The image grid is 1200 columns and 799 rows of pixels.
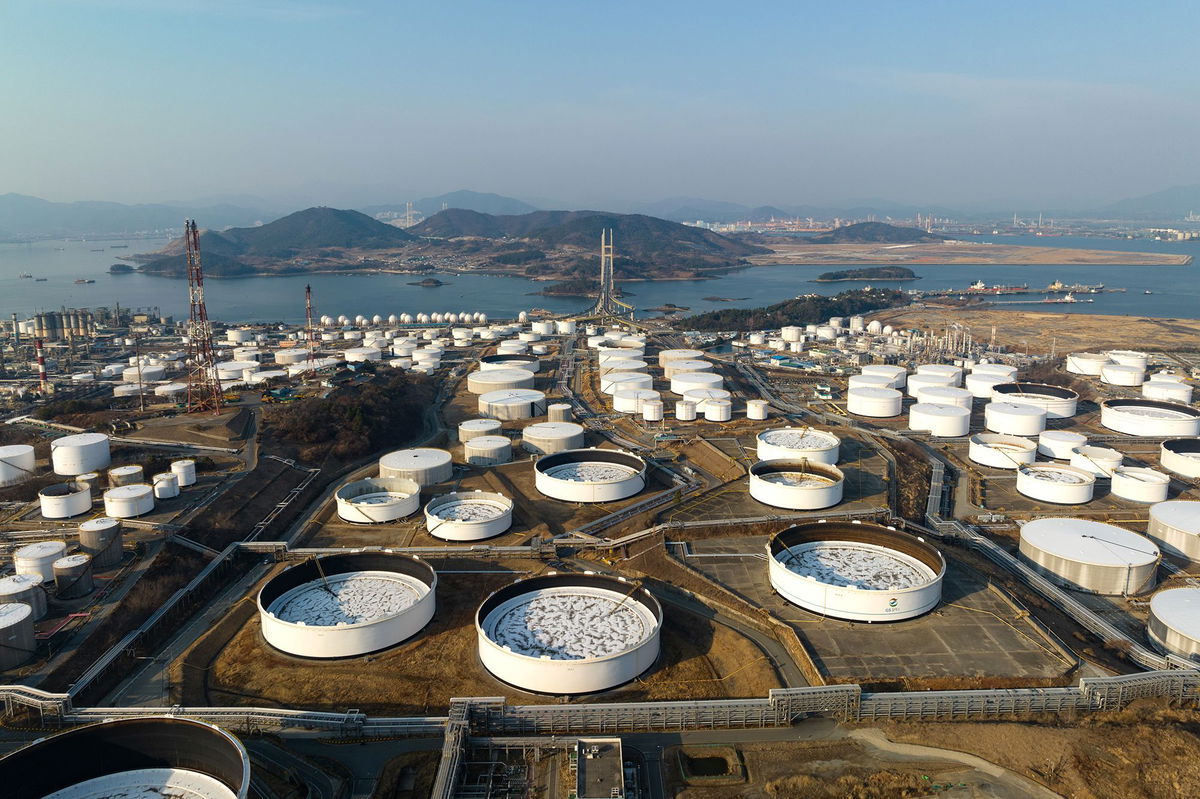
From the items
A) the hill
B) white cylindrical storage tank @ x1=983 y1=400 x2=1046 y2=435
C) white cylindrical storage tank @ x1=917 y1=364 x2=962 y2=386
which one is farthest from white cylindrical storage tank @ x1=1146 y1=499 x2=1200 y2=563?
the hill

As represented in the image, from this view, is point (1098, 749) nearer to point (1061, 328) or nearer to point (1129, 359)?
point (1129, 359)

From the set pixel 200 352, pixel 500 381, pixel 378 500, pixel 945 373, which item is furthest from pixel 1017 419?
pixel 200 352

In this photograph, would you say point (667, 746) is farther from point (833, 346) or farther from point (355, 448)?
point (833, 346)

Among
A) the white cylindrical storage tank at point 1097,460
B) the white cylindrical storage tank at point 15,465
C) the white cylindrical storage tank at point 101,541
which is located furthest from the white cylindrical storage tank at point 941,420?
the white cylindrical storage tank at point 15,465

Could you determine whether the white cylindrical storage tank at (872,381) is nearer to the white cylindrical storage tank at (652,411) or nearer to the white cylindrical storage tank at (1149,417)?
the white cylindrical storage tank at (1149,417)

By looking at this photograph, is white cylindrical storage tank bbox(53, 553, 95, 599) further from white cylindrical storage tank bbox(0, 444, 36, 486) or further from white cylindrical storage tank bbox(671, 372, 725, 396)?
white cylindrical storage tank bbox(671, 372, 725, 396)

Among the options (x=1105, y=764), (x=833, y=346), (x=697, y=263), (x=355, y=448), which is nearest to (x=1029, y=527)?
(x=1105, y=764)
